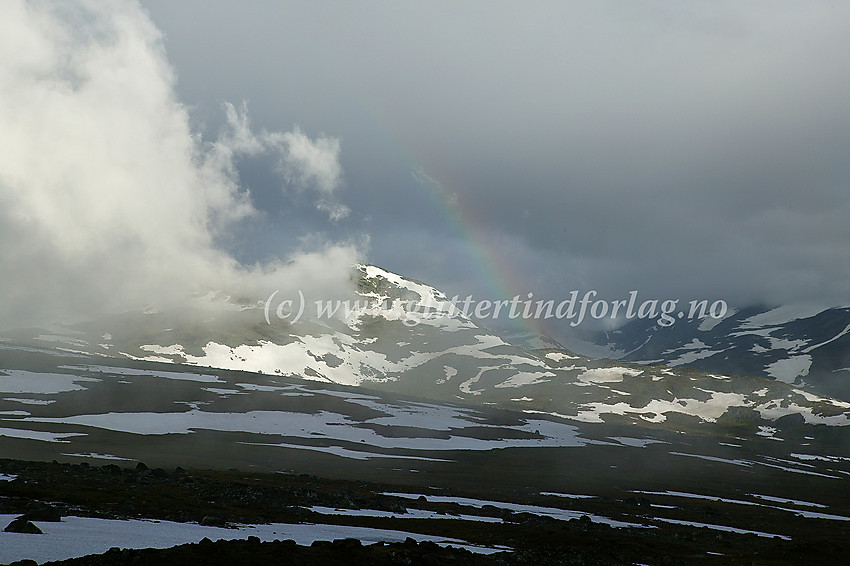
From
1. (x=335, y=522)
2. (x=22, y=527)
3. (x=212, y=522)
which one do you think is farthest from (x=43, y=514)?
(x=335, y=522)

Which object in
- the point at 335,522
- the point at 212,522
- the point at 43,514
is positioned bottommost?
the point at 335,522

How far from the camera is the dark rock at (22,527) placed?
26203 mm

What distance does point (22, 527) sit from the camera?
26.4 m

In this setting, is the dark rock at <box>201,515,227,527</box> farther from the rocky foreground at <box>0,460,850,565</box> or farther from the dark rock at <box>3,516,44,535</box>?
the dark rock at <box>3,516,44,535</box>

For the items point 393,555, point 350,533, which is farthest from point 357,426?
point 393,555

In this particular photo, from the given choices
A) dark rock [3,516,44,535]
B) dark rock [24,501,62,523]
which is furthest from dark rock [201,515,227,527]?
dark rock [3,516,44,535]

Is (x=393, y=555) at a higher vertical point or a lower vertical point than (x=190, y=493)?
higher

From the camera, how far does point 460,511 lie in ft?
183

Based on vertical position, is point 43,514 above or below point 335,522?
above

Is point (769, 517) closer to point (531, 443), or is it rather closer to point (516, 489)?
point (516, 489)

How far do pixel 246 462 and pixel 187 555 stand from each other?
7430 centimetres

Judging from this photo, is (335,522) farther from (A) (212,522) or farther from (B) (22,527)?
(B) (22,527)

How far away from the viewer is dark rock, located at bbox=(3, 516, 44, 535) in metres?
26.2

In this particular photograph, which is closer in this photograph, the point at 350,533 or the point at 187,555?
the point at 187,555
